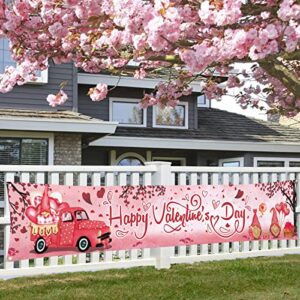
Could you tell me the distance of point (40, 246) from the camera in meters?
6.98

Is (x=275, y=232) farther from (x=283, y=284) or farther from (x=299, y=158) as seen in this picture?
(x=299, y=158)

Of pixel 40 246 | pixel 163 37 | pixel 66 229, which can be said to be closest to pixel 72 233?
pixel 66 229

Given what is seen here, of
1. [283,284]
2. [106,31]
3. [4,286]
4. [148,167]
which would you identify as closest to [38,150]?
[148,167]

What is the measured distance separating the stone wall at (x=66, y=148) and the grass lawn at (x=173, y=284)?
5.59 metres

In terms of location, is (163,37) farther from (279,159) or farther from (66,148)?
(279,159)

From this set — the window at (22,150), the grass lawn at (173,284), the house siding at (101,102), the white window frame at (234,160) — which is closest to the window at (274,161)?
the white window frame at (234,160)

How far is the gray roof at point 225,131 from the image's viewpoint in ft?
54.1

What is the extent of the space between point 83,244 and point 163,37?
3909 millimetres

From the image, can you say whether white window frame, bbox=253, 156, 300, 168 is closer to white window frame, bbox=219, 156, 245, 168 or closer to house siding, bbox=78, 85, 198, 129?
white window frame, bbox=219, 156, 245, 168

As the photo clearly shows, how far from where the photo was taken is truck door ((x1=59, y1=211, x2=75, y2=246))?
23.3ft

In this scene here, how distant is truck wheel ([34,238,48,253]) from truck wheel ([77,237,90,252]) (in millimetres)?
447

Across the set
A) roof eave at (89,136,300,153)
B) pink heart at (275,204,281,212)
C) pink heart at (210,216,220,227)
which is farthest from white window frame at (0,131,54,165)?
pink heart at (275,204,281,212)

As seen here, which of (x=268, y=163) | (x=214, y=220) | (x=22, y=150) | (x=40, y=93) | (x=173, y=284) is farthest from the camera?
(x=268, y=163)

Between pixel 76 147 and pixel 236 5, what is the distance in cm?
950
